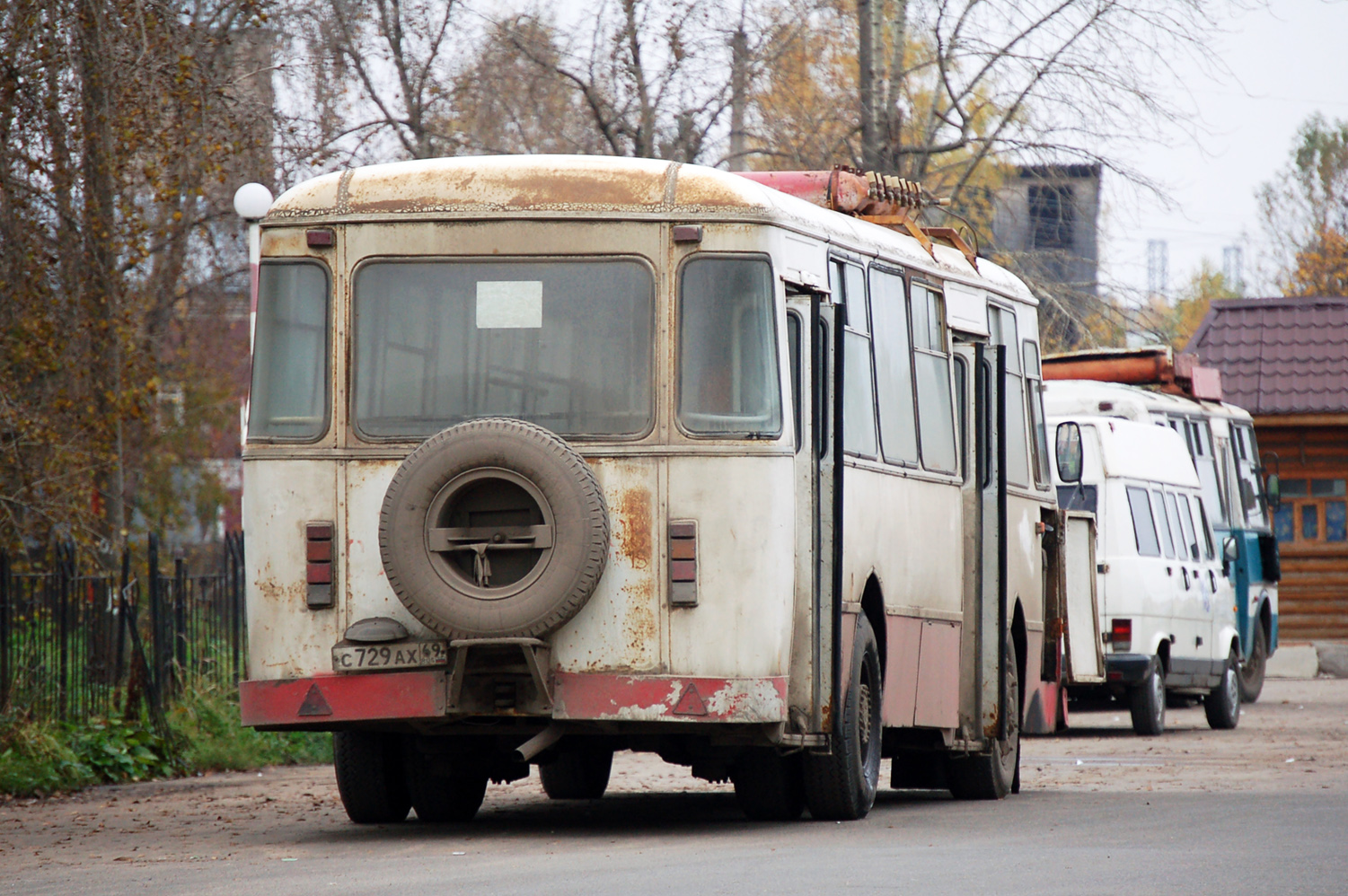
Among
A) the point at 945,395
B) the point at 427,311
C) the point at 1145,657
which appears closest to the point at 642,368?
the point at 427,311

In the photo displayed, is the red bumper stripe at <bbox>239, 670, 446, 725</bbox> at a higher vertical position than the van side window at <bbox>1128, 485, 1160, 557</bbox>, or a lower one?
lower

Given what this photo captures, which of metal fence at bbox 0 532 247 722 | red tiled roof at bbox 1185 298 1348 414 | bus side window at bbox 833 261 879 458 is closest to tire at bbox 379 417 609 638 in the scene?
bus side window at bbox 833 261 879 458

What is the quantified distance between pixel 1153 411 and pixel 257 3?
36.4ft

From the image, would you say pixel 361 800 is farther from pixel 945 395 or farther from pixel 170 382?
pixel 170 382

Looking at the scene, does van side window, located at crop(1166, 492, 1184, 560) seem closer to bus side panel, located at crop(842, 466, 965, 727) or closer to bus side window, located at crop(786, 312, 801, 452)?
bus side panel, located at crop(842, 466, 965, 727)

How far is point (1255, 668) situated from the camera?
86.8 ft

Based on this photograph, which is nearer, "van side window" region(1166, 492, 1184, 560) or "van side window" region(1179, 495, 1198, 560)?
"van side window" region(1166, 492, 1184, 560)

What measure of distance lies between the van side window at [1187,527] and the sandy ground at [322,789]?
173 centimetres

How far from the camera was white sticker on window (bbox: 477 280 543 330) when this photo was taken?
409 inches

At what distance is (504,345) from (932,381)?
3.31 metres

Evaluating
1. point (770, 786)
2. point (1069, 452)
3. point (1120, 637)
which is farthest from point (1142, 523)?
point (770, 786)

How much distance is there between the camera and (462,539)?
10.0 meters

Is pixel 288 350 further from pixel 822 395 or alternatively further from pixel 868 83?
pixel 868 83

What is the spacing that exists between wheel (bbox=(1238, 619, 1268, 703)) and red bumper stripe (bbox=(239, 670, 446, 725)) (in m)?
17.6
